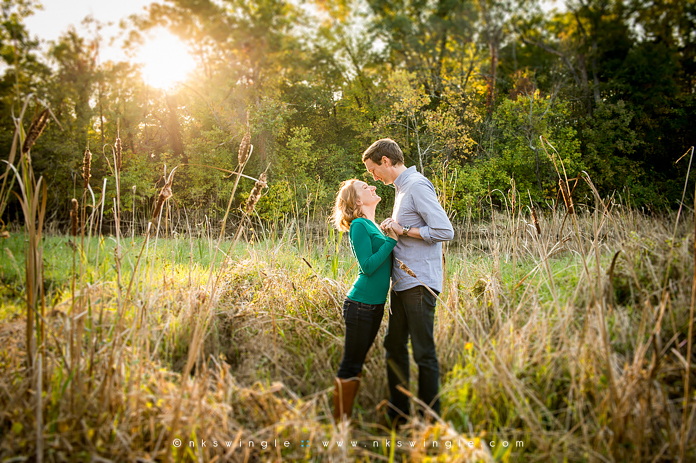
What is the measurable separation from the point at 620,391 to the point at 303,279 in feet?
9.45

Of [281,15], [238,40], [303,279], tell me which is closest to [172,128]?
[238,40]

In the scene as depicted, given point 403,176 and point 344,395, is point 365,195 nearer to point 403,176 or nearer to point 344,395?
point 403,176

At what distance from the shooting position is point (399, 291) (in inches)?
87.0

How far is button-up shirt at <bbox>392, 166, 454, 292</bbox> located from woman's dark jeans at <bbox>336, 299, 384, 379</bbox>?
0.77ft

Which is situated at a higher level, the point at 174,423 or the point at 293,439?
the point at 174,423

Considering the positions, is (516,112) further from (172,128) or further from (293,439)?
(293,439)

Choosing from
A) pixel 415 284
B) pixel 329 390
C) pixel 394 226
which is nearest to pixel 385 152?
pixel 394 226

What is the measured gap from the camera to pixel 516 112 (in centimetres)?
1702

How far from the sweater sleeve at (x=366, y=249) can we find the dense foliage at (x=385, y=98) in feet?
31.6

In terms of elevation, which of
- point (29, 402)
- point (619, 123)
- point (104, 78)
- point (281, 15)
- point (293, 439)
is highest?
point (281, 15)

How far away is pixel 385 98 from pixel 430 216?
16.6 m

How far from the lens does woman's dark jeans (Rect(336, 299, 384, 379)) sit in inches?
85.4

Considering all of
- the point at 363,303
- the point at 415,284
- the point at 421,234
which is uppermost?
the point at 421,234

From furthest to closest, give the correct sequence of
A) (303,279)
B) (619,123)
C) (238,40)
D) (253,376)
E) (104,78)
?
(238,40)
(619,123)
(104,78)
(303,279)
(253,376)
